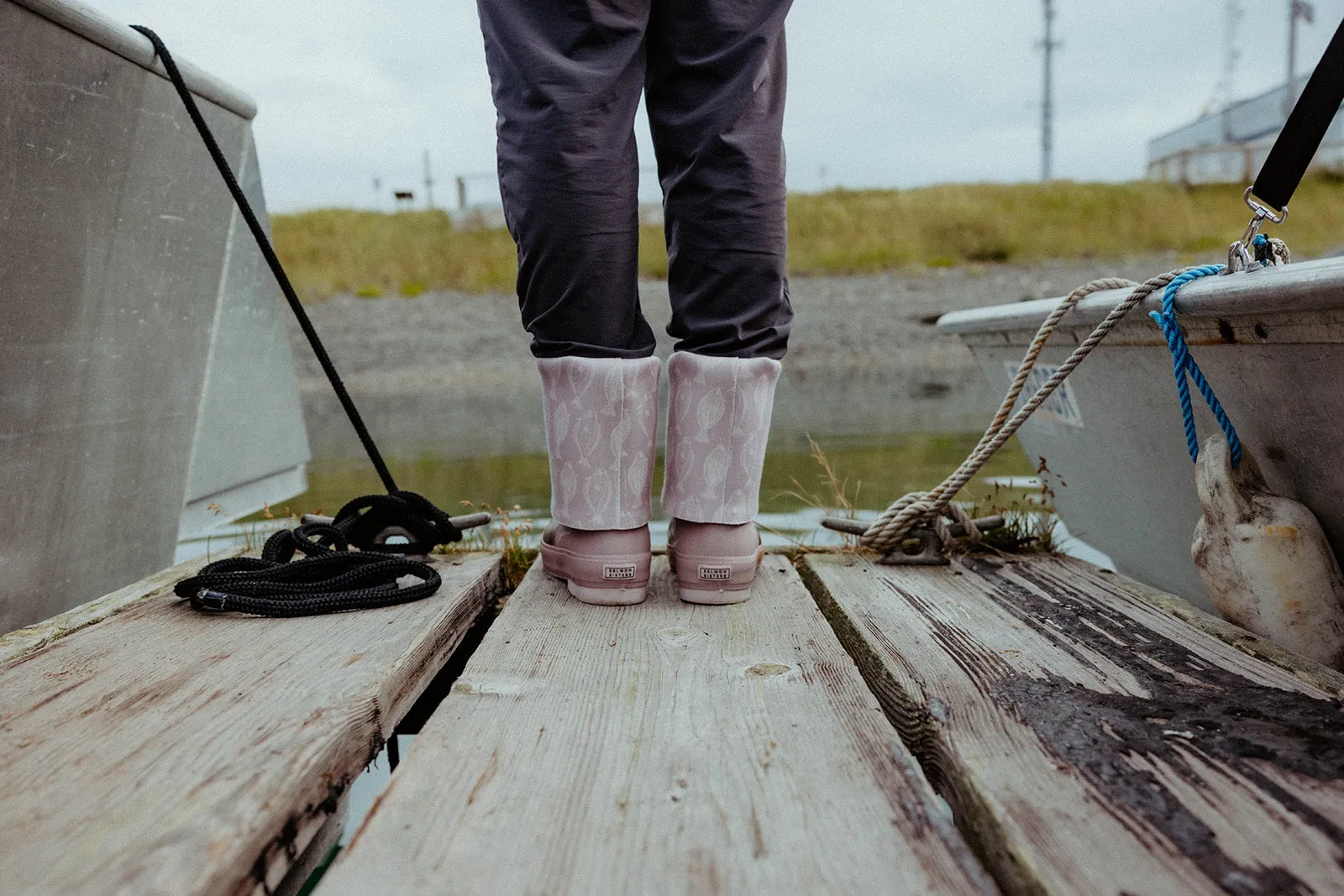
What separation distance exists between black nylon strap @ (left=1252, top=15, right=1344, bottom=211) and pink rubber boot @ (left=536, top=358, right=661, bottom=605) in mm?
805

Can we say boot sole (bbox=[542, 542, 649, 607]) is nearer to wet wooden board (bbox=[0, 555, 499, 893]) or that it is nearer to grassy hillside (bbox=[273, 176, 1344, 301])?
wet wooden board (bbox=[0, 555, 499, 893])

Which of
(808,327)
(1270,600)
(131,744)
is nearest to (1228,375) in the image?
(1270,600)

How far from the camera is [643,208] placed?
19.8 metres

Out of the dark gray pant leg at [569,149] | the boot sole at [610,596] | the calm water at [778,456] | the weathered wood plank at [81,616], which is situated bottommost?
the calm water at [778,456]

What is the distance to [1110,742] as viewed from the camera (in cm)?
81

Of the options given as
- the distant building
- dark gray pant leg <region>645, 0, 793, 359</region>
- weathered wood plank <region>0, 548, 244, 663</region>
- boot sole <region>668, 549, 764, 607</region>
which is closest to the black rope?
weathered wood plank <region>0, 548, 244, 663</region>

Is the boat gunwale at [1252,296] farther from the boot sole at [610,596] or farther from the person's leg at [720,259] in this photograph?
the boot sole at [610,596]

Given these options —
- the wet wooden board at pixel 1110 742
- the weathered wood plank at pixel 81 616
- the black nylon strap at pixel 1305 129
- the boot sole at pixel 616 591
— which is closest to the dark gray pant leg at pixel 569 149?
the boot sole at pixel 616 591

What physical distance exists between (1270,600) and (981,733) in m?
0.50

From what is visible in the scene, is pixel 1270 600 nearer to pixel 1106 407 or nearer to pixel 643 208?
pixel 1106 407

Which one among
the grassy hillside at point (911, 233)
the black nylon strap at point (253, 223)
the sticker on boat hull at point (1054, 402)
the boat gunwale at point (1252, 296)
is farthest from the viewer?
the grassy hillside at point (911, 233)

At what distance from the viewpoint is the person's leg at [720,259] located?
4.24ft

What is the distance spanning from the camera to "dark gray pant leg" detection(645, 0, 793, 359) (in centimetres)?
129

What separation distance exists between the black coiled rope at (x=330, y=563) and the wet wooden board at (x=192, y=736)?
2cm
